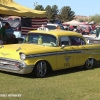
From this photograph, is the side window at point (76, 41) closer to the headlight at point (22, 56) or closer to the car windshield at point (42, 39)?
the car windshield at point (42, 39)

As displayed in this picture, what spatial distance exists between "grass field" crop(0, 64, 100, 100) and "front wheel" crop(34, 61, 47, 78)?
177 millimetres

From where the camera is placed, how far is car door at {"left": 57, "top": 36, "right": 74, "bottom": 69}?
8492 millimetres

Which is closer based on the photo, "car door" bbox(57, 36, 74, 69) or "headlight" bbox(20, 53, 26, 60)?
"headlight" bbox(20, 53, 26, 60)

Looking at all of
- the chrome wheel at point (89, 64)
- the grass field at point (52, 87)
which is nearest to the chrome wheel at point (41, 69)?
the grass field at point (52, 87)

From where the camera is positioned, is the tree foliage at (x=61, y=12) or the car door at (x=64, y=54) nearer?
the car door at (x=64, y=54)

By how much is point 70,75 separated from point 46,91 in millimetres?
Answer: 2231

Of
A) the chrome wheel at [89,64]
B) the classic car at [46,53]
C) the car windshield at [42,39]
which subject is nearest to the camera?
the classic car at [46,53]

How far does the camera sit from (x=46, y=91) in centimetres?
644

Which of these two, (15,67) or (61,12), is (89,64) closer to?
(15,67)

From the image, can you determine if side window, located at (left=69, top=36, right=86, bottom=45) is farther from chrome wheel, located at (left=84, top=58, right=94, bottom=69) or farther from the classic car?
chrome wheel, located at (left=84, top=58, right=94, bottom=69)

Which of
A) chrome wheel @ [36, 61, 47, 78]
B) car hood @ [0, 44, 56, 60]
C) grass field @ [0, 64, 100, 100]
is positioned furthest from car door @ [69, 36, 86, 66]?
chrome wheel @ [36, 61, 47, 78]

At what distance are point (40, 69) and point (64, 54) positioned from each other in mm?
1048

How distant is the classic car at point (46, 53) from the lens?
7.66 meters

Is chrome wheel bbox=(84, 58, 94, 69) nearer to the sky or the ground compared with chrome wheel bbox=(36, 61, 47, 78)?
nearer to the ground
